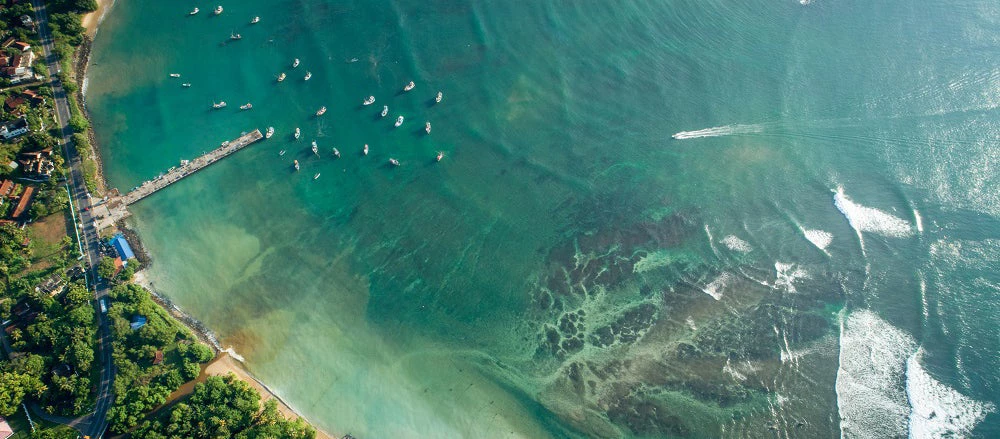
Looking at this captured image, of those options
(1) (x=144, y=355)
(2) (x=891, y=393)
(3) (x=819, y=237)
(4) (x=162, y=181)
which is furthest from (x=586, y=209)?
(4) (x=162, y=181)

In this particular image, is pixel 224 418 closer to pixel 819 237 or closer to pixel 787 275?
pixel 787 275

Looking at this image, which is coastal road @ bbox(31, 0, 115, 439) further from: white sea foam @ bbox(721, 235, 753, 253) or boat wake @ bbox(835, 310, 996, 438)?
boat wake @ bbox(835, 310, 996, 438)

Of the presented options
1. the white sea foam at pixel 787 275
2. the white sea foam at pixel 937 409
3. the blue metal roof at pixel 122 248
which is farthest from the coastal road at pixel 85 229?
the white sea foam at pixel 937 409

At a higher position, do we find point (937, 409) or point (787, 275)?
point (787, 275)

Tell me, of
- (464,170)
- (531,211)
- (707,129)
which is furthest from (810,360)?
(464,170)

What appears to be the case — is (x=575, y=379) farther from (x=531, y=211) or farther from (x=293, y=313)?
(x=293, y=313)

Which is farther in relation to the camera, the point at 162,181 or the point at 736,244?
the point at 162,181
